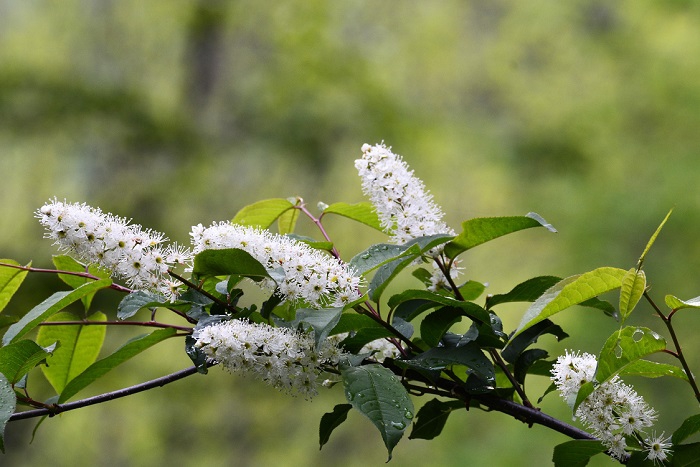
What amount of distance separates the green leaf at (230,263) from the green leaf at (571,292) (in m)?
0.24

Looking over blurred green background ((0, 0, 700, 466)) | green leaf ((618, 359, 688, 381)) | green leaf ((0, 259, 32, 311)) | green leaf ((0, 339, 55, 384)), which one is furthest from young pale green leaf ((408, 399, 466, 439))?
blurred green background ((0, 0, 700, 466))

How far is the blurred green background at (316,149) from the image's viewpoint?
4.93m

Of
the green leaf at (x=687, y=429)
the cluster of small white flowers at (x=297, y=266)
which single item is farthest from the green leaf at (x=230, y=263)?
the green leaf at (x=687, y=429)

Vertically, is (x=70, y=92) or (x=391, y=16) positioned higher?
(x=391, y=16)

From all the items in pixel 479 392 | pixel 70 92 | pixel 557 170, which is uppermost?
pixel 70 92

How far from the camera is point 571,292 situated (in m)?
0.67

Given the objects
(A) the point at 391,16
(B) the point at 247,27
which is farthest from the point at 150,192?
(A) the point at 391,16

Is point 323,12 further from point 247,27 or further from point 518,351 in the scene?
point 518,351

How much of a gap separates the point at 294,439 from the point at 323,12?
3226 mm

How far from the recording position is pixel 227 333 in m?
0.67

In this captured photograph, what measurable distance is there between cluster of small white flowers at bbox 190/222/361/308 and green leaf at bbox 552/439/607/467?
0.25m

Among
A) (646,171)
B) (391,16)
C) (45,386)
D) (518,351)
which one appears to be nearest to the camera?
(518,351)

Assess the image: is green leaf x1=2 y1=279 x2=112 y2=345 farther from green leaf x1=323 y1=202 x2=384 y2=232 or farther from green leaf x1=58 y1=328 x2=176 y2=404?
green leaf x1=323 y1=202 x2=384 y2=232

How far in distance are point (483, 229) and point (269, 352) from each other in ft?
0.90
